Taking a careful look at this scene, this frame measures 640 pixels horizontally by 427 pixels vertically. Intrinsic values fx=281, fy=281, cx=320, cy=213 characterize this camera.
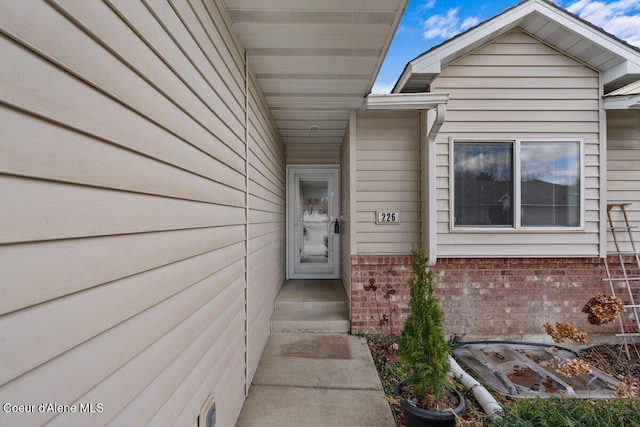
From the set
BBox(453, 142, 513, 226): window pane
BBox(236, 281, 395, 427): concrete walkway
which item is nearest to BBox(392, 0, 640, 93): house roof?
BBox(453, 142, 513, 226): window pane

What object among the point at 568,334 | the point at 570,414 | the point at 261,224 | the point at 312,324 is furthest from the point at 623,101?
the point at 312,324


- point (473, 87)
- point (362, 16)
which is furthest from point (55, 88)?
point (473, 87)

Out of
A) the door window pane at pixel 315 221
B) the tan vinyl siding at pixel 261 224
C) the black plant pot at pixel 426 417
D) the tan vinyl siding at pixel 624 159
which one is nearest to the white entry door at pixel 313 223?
the door window pane at pixel 315 221

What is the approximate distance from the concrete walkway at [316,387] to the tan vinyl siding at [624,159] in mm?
3815

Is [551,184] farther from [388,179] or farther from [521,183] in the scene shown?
[388,179]

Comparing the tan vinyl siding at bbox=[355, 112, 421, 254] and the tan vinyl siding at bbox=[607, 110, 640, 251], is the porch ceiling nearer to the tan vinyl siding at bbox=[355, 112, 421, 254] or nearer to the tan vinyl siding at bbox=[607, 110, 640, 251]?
the tan vinyl siding at bbox=[355, 112, 421, 254]

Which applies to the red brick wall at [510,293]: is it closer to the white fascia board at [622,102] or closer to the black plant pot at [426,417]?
the black plant pot at [426,417]

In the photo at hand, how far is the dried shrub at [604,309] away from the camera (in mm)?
2354

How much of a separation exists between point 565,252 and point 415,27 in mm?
6533

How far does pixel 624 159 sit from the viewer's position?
3.62 meters

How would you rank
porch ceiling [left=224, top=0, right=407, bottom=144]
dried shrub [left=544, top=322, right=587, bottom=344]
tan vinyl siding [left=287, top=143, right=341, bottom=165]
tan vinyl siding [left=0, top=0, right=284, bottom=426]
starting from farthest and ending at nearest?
1. tan vinyl siding [left=287, top=143, right=341, bottom=165]
2. dried shrub [left=544, top=322, right=587, bottom=344]
3. porch ceiling [left=224, top=0, right=407, bottom=144]
4. tan vinyl siding [left=0, top=0, right=284, bottom=426]

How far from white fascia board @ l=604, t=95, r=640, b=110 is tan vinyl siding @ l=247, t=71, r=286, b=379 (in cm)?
408

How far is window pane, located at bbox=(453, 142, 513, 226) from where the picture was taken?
344 cm

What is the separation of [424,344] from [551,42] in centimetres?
391
